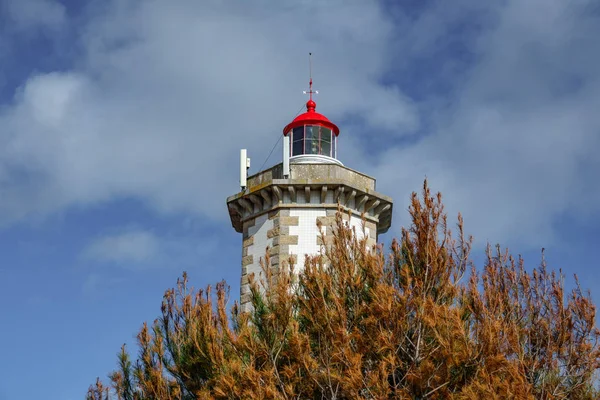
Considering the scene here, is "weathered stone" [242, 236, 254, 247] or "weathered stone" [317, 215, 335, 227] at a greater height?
"weathered stone" [317, 215, 335, 227]

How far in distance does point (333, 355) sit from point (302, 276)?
5.50 feet

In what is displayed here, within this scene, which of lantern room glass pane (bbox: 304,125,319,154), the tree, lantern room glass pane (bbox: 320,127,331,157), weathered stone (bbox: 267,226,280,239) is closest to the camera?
the tree

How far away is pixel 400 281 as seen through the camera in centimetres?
1037

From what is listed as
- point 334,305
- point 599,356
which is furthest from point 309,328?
point 599,356

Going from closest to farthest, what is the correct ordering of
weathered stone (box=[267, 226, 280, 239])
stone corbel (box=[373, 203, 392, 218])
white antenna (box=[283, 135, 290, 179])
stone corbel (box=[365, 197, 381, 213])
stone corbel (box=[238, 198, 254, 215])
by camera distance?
weathered stone (box=[267, 226, 280, 239]), white antenna (box=[283, 135, 290, 179]), stone corbel (box=[365, 197, 381, 213]), stone corbel (box=[238, 198, 254, 215]), stone corbel (box=[373, 203, 392, 218])

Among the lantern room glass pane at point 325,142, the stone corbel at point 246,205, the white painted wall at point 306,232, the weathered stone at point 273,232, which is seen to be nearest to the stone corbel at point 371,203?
the white painted wall at point 306,232

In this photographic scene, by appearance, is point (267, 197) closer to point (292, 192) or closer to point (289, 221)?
point (292, 192)

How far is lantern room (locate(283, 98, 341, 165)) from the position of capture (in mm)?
16172

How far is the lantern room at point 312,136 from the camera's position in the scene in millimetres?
16172

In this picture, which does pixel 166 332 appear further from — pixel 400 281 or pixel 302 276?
pixel 400 281

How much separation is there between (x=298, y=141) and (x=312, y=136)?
329 millimetres

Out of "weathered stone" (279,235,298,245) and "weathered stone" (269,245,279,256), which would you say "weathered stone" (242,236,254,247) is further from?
"weathered stone" (279,235,298,245)

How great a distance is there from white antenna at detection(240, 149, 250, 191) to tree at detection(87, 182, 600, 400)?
4067 mm

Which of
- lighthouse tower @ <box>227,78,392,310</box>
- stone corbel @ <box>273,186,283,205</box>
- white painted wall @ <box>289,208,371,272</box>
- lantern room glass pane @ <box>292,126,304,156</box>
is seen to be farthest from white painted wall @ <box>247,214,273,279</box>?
lantern room glass pane @ <box>292,126,304,156</box>
